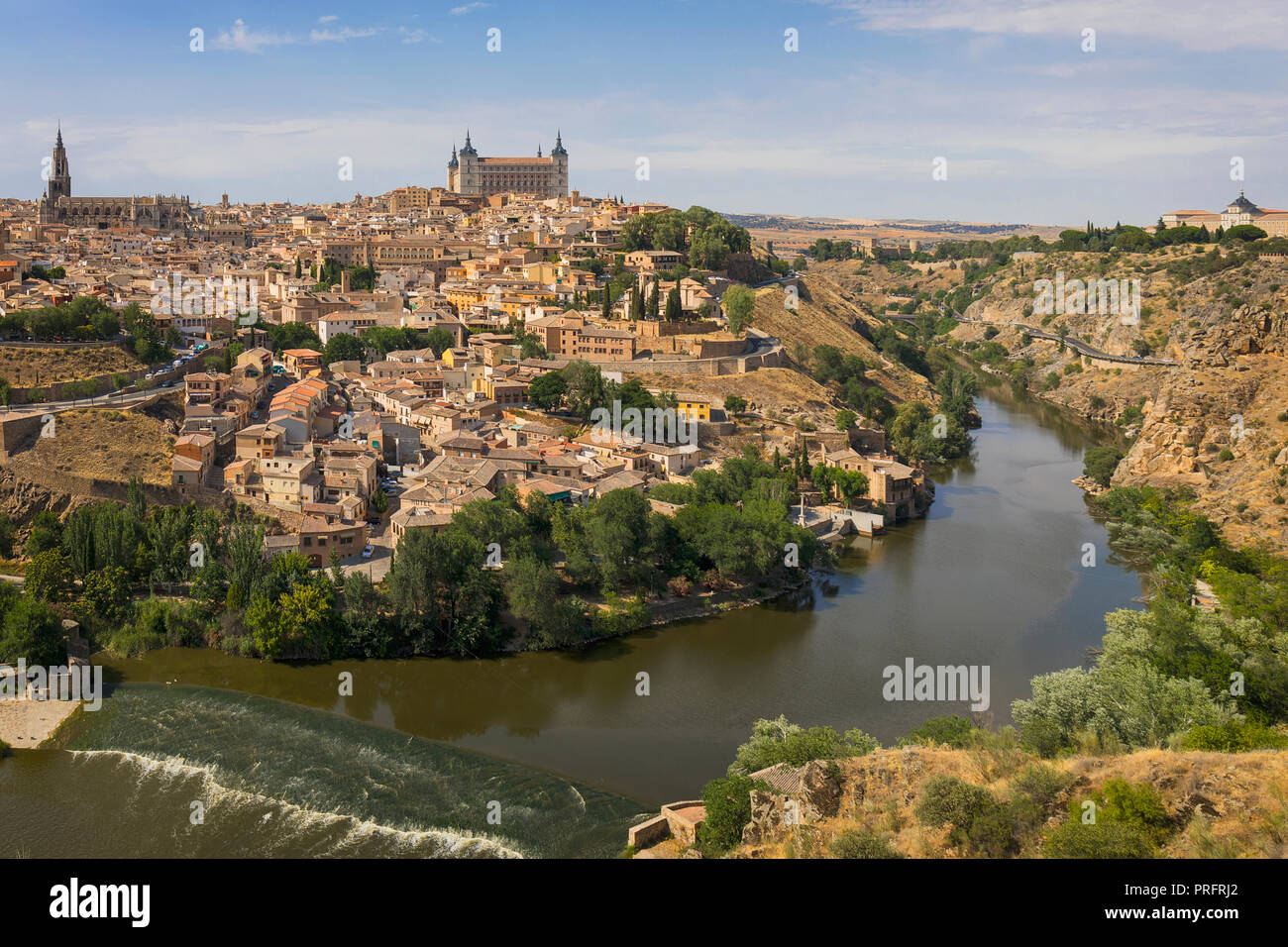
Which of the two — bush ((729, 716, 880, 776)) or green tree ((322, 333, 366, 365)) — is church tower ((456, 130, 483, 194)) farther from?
bush ((729, 716, 880, 776))

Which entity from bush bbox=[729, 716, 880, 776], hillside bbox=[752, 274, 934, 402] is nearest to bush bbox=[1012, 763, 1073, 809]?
bush bbox=[729, 716, 880, 776]

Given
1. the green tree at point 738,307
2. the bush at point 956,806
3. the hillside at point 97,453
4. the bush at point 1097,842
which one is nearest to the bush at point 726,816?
the bush at point 956,806

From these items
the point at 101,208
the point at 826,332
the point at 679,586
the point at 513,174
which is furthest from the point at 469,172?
the point at 679,586

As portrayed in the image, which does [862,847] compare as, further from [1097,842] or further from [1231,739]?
[1231,739]

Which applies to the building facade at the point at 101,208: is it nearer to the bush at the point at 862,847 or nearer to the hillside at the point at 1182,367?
the hillside at the point at 1182,367
